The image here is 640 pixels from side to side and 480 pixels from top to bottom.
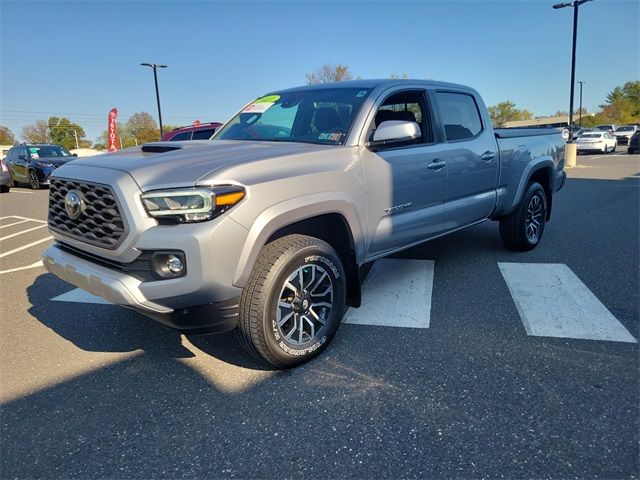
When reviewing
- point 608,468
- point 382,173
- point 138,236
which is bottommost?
point 608,468

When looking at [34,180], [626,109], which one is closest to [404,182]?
[34,180]

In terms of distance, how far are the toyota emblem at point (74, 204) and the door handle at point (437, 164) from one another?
2.65 metres

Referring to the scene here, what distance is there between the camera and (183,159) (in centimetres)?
276

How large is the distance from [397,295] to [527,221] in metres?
2.31

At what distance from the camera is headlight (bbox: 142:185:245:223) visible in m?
2.41

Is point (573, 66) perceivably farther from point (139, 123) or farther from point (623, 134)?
point (139, 123)

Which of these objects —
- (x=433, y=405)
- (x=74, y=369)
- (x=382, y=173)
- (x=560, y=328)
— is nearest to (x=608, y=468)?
(x=433, y=405)

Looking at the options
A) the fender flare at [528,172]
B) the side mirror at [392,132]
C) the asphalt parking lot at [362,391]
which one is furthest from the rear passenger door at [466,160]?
the side mirror at [392,132]

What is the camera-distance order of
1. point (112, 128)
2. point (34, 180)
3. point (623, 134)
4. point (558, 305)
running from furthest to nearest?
point (623, 134), point (112, 128), point (34, 180), point (558, 305)

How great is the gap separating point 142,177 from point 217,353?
138 centimetres

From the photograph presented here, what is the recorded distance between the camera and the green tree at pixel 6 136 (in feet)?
292

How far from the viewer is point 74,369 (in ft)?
9.95

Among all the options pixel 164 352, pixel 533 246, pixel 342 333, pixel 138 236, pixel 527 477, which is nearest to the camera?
pixel 527 477

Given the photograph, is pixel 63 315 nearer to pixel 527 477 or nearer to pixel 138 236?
pixel 138 236
